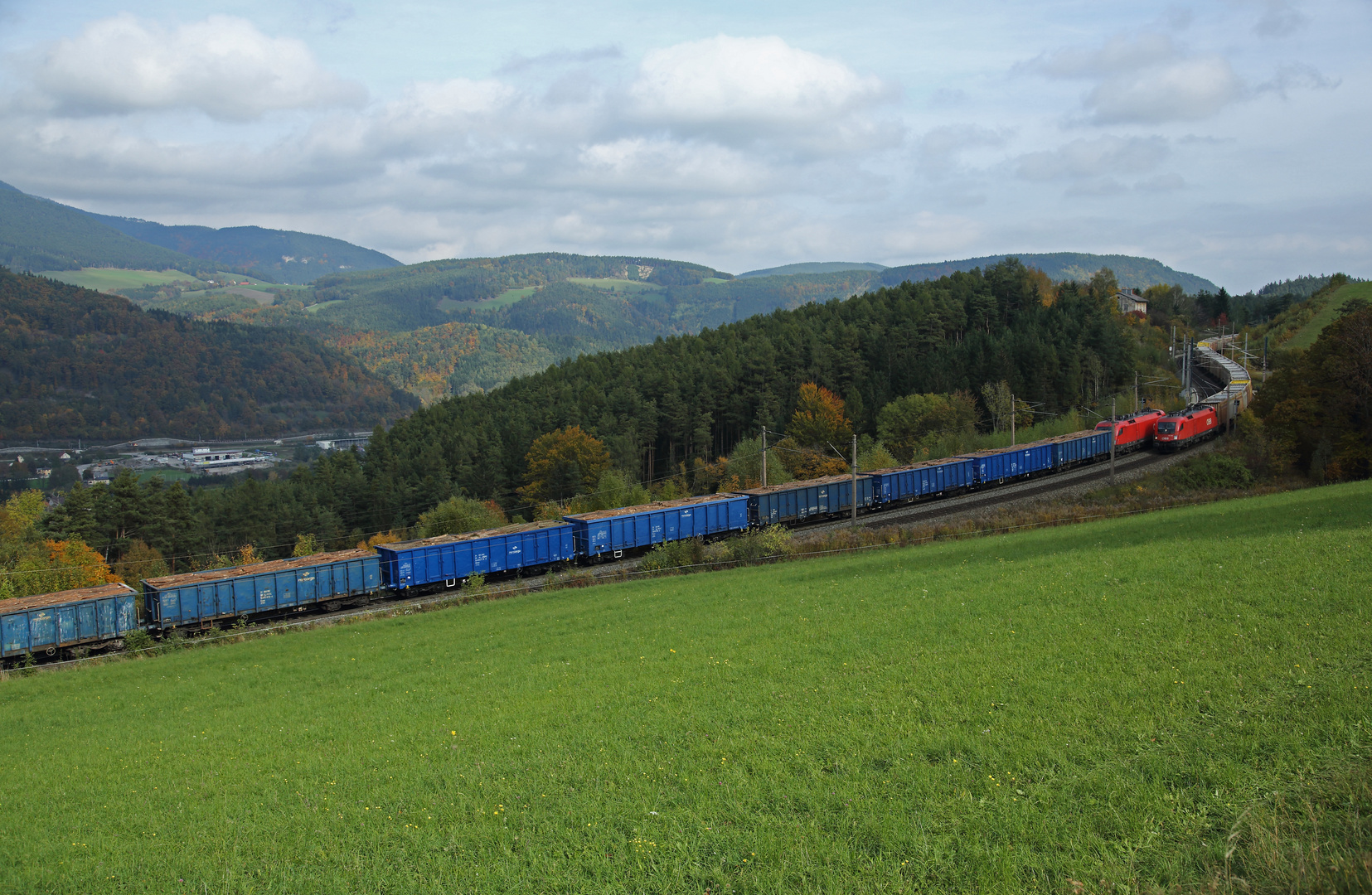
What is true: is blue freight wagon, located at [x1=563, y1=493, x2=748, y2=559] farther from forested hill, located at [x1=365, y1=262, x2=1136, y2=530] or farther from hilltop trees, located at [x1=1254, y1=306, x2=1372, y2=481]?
forested hill, located at [x1=365, y1=262, x2=1136, y2=530]

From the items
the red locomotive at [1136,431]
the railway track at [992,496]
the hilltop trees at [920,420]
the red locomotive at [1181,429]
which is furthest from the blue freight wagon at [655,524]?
the hilltop trees at [920,420]

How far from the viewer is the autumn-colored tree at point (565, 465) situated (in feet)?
295

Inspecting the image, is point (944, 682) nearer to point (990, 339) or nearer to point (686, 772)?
point (686, 772)

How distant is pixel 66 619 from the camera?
108ft

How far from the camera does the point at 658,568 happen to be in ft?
129

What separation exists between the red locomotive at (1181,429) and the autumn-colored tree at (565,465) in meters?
54.9

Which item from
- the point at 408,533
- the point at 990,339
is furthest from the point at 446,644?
the point at 990,339

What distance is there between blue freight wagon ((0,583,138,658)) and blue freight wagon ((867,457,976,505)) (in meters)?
43.4

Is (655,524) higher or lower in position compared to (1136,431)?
lower

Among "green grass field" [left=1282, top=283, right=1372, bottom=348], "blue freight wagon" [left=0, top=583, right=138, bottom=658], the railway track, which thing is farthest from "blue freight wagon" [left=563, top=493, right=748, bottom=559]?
"green grass field" [left=1282, top=283, right=1372, bottom=348]

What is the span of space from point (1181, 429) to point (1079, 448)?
7319 millimetres

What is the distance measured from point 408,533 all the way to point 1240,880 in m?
91.8

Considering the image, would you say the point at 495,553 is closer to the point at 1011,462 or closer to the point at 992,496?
the point at 992,496

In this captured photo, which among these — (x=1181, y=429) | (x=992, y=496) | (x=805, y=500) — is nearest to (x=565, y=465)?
(x=805, y=500)
